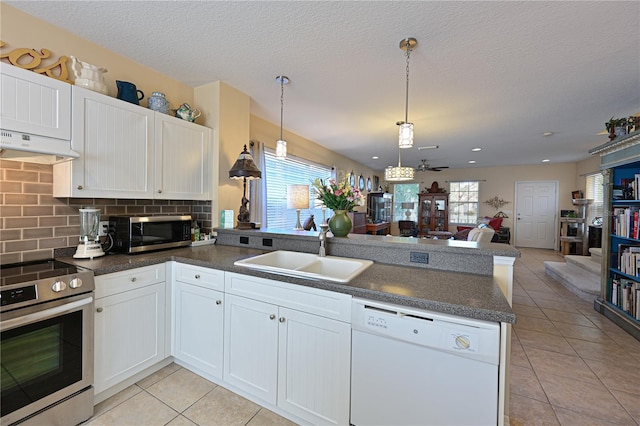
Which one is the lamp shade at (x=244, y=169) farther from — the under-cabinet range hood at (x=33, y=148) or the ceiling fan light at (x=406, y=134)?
the ceiling fan light at (x=406, y=134)

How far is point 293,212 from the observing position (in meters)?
4.54

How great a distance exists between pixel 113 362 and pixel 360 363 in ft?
5.39

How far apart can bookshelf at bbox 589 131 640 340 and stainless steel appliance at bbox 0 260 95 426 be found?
4.77 m

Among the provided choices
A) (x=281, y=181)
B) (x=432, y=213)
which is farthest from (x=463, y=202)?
(x=281, y=181)

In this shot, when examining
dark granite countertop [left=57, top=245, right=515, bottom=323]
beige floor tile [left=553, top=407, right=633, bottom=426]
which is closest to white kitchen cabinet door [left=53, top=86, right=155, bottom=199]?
dark granite countertop [left=57, top=245, right=515, bottom=323]

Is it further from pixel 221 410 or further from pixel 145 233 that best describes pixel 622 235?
pixel 145 233

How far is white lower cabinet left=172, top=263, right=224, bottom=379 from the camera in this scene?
5.99 feet

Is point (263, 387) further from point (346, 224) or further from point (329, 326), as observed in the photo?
point (346, 224)

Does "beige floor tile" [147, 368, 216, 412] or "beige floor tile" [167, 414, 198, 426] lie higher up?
"beige floor tile" [147, 368, 216, 412]

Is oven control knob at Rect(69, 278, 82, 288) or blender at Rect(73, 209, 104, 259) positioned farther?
blender at Rect(73, 209, 104, 259)

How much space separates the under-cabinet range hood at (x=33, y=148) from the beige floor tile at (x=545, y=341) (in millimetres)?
4066

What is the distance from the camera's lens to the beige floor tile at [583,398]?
1678 mm

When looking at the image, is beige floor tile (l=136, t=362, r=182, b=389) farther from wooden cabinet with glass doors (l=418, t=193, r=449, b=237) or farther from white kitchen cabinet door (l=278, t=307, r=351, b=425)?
wooden cabinet with glass doors (l=418, t=193, r=449, b=237)

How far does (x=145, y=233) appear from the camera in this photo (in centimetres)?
212
